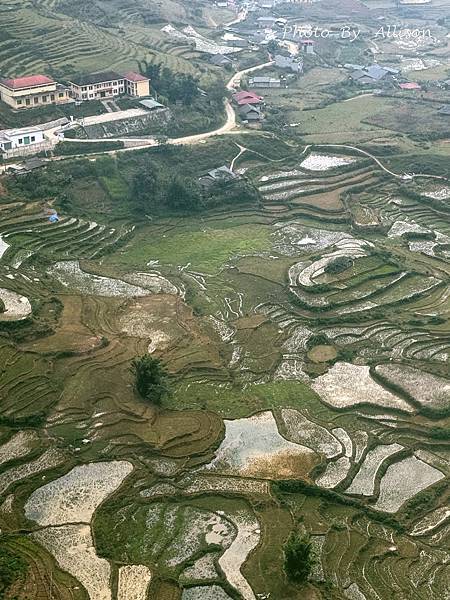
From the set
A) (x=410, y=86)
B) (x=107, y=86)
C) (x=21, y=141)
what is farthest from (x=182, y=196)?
(x=410, y=86)

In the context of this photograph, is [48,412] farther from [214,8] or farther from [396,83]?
[214,8]

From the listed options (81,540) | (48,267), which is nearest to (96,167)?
(48,267)

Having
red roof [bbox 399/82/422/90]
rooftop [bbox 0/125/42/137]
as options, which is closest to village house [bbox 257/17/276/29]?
red roof [bbox 399/82/422/90]

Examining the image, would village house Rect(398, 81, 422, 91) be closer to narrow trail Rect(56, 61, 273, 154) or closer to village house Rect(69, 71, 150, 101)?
narrow trail Rect(56, 61, 273, 154)

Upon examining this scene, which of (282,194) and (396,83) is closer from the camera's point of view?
(282,194)

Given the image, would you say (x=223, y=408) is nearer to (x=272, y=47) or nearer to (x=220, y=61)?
(x=220, y=61)

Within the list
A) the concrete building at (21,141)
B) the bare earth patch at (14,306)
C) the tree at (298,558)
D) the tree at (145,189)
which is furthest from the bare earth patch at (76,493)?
the concrete building at (21,141)
